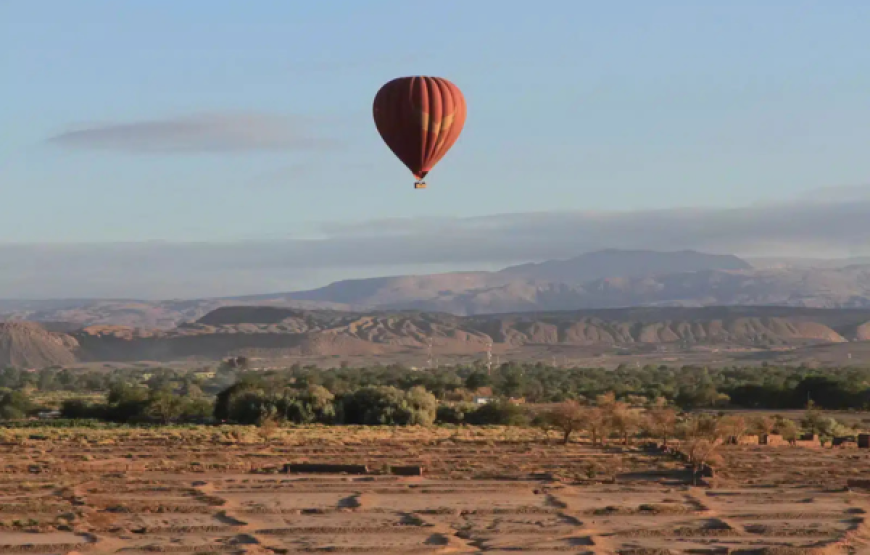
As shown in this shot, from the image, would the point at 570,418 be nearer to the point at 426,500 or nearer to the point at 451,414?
the point at 451,414

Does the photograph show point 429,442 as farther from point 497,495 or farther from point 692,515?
point 692,515

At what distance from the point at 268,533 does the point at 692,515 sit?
916 centimetres

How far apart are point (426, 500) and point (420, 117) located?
46.6 feet

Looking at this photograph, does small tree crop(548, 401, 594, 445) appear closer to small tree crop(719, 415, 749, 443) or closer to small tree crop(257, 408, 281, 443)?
small tree crop(719, 415, 749, 443)

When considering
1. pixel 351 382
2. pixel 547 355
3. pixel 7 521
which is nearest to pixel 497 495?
pixel 7 521

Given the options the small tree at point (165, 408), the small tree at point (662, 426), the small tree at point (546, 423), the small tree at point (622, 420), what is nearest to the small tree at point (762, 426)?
the small tree at point (662, 426)

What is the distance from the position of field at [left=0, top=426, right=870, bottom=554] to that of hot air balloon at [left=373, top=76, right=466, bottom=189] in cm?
919

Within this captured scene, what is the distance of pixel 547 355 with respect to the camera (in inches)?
7475

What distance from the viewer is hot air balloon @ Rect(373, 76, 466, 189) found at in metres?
45.3

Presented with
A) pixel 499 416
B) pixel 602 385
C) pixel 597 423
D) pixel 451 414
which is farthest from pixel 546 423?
pixel 602 385

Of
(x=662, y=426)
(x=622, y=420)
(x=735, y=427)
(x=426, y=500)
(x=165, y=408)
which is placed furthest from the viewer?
(x=165, y=408)

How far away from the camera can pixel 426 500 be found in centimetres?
3506

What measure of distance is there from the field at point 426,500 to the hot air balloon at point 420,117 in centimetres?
919

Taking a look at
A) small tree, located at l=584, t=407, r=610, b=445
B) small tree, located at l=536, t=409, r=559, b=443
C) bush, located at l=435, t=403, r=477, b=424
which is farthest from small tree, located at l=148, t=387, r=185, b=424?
small tree, located at l=584, t=407, r=610, b=445
